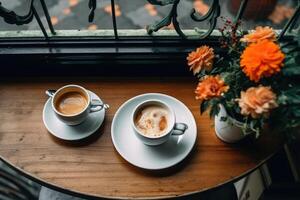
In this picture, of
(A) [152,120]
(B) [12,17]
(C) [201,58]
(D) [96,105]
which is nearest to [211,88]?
(C) [201,58]

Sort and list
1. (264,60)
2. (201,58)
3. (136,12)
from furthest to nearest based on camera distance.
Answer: (136,12)
(201,58)
(264,60)

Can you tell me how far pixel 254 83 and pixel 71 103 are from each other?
448 mm

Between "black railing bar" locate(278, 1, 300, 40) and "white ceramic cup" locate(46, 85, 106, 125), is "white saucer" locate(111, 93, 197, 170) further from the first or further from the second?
"black railing bar" locate(278, 1, 300, 40)

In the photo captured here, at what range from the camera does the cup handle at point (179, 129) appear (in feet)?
2.98

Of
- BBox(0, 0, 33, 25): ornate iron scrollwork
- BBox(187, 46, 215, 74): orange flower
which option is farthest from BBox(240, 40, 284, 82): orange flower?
BBox(0, 0, 33, 25): ornate iron scrollwork

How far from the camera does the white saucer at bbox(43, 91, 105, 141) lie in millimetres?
965

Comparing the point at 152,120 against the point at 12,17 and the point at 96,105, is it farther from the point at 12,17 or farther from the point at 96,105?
the point at 12,17

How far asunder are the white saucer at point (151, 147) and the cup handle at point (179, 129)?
0.04 m

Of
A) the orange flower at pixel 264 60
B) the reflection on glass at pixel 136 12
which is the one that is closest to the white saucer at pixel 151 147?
the orange flower at pixel 264 60

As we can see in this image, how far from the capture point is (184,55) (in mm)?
1051

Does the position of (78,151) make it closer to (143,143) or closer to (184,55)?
(143,143)

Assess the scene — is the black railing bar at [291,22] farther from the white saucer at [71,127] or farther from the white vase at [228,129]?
the white saucer at [71,127]

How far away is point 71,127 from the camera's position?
974 millimetres

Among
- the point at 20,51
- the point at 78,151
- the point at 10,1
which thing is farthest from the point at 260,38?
the point at 10,1
